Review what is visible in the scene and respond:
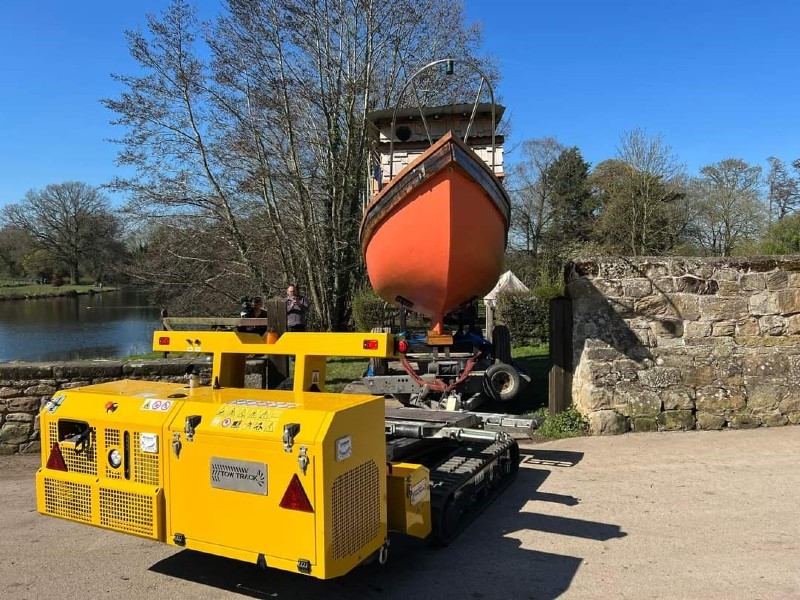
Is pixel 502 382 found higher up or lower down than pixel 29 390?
lower down

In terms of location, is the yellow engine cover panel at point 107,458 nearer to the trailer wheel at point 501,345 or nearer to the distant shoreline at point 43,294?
the trailer wheel at point 501,345

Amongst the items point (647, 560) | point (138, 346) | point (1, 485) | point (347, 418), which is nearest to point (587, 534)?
point (647, 560)

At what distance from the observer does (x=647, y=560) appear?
3.73m

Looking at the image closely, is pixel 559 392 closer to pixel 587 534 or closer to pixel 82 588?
pixel 587 534

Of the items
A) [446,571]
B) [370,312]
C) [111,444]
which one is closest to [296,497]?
[111,444]

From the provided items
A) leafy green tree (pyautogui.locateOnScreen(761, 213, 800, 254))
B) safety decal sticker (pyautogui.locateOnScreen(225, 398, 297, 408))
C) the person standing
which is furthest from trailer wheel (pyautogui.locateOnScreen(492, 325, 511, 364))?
leafy green tree (pyautogui.locateOnScreen(761, 213, 800, 254))

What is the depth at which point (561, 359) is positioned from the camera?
7.37 meters

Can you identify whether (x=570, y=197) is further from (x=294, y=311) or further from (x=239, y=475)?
(x=239, y=475)

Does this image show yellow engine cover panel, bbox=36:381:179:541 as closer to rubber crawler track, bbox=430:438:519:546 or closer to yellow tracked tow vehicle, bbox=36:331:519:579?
yellow tracked tow vehicle, bbox=36:331:519:579

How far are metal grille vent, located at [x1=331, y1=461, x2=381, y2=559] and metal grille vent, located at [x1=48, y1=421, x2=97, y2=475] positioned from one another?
1.45 m

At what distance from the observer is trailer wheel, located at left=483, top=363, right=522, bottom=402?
24.5ft

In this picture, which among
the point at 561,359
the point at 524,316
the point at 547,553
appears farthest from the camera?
the point at 524,316

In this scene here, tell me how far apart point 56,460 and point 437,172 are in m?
4.84

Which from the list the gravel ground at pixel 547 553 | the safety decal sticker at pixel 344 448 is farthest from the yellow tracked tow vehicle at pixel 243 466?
the gravel ground at pixel 547 553
